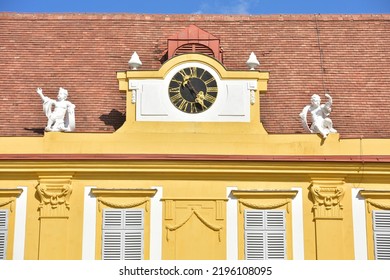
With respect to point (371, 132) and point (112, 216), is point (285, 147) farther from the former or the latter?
point (112, 216)

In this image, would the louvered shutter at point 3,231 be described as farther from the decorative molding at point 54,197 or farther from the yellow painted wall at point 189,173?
the decorative molding at point 54,197

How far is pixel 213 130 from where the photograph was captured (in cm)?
2241

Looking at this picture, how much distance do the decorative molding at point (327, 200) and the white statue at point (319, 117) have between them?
1.15m

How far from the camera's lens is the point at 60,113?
22453 mm

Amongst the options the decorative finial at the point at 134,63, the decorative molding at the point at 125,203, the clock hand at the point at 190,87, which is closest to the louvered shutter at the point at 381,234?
the clock hand at the point at 190,87

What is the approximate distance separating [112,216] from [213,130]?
281 centimetres

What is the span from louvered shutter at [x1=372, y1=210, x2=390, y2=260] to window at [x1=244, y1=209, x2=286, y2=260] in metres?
1.87

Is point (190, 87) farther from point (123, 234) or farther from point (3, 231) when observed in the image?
point (3, 231)

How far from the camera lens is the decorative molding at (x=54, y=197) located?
2156 centimetres

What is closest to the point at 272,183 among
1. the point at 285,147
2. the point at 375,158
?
the point at 285,147

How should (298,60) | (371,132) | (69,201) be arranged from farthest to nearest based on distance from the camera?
1. (298,60)
2. (371,132)
3. (69,201)

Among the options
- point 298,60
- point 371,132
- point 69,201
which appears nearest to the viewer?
point 69,201

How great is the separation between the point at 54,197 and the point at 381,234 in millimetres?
6701

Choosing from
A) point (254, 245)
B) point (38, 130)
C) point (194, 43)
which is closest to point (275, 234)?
point (254, 245)
